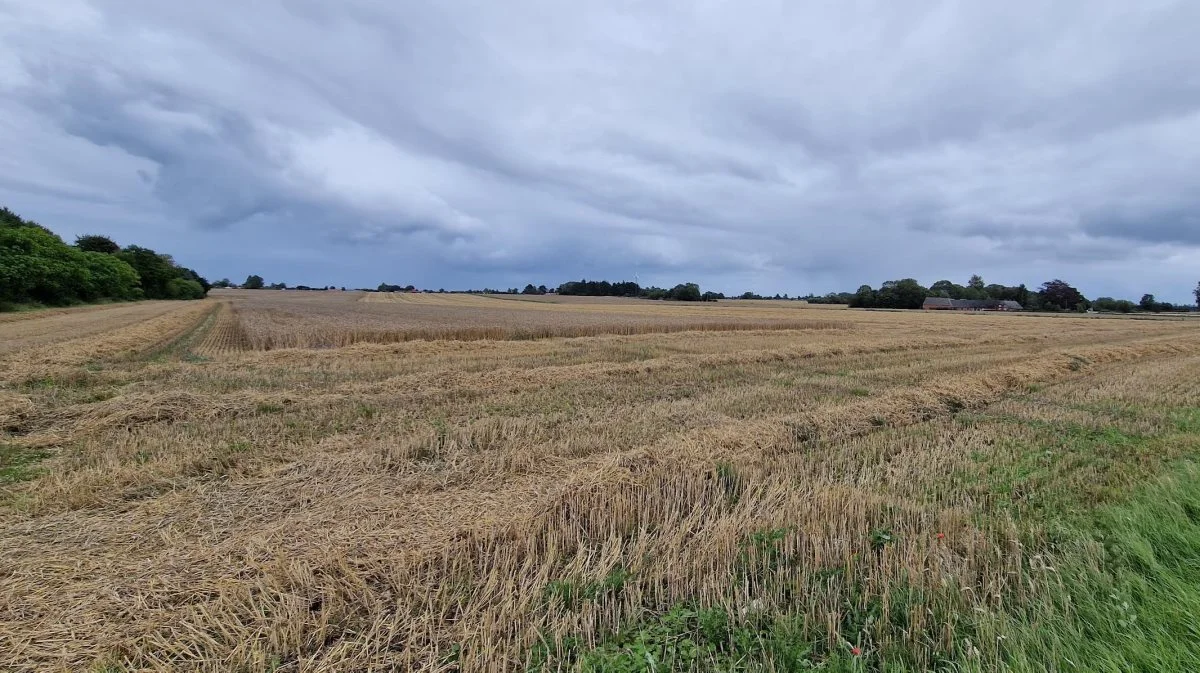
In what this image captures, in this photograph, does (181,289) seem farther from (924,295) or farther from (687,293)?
(924,295)

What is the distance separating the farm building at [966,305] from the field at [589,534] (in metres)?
133

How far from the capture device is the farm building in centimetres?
12056

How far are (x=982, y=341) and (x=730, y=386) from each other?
22910 mm

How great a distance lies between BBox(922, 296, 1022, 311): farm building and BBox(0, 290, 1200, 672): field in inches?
5256

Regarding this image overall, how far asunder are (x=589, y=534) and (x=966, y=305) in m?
155

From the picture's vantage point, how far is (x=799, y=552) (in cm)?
409

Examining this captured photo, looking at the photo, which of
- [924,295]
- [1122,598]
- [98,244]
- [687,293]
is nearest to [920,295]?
[924,295]

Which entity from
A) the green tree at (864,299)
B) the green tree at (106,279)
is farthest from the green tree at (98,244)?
the green tree at (864,299)

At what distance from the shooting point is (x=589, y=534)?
4418 mm

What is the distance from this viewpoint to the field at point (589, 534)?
299cm

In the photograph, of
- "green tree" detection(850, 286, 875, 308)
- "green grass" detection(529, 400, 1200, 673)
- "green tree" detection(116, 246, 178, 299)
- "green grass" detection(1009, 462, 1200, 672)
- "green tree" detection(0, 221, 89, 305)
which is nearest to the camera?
"green grass" detection(1009, 462, 1200, 672)

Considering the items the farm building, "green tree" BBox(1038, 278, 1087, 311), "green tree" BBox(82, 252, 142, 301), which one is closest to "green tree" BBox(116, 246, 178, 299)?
"green tree" BBox(82, 252, 142, 301)

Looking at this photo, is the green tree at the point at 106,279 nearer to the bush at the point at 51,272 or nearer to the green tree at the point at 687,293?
the bush at the point at 51,272

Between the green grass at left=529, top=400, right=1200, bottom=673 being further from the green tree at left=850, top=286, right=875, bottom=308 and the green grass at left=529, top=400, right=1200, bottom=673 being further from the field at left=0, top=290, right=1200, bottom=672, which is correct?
the green tree at left=850, top=286, right=875, bottom=308
